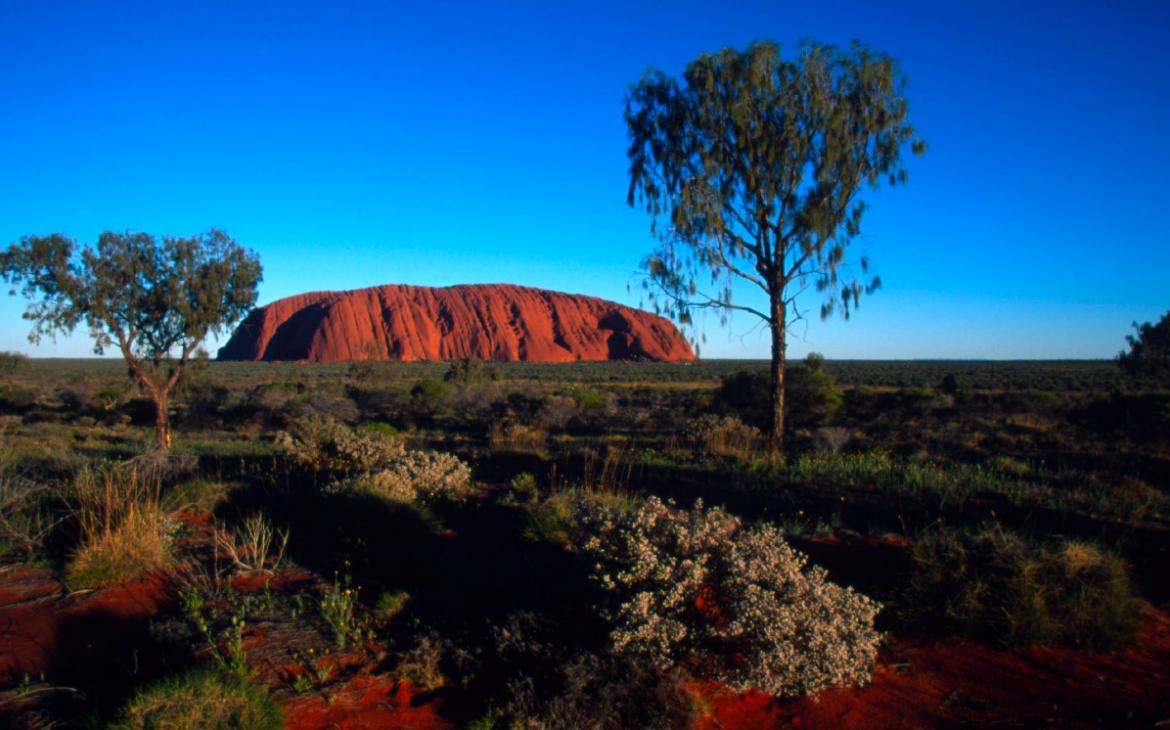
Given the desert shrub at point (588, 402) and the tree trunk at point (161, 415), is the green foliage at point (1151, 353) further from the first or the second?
the tree trunk at point (161, 415)

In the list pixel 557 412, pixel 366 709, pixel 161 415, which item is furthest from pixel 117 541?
pixel 557 412

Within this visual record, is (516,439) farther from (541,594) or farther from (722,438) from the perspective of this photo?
(541,594)

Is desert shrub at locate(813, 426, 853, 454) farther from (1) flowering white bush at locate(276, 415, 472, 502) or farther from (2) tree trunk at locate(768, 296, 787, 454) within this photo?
(1) flowering white bush at locate(276, 415, 472, 502)

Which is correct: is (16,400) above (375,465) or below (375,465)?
above

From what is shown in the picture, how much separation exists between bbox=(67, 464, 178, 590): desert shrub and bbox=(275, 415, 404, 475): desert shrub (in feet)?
8.81

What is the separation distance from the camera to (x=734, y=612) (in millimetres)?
3789

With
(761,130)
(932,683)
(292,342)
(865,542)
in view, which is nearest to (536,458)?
(865,542)

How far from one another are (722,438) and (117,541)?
954 centimetres

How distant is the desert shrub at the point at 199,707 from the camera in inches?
113

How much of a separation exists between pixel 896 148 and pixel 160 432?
16.2 metres

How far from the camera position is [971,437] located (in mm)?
14930

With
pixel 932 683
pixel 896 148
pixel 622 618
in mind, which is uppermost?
pixel 896 148

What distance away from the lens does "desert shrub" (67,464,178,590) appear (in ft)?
16.3

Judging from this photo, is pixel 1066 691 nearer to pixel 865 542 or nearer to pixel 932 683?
pixel 932 683
